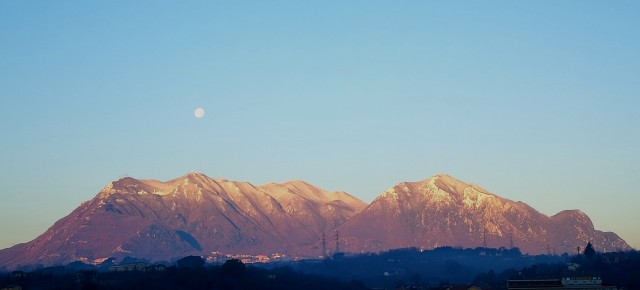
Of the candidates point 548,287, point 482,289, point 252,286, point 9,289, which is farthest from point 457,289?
point 9,289

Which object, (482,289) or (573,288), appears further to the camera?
(482,289)

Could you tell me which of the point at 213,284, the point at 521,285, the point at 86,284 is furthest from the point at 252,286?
the point at 521,285

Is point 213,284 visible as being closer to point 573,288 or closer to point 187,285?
point 187,285

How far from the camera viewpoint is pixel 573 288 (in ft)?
563

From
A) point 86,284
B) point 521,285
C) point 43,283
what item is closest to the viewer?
point 86,284

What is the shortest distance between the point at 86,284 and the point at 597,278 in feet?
270

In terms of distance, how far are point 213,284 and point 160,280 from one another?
9040 millimetres

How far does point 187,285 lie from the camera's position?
7234 inches

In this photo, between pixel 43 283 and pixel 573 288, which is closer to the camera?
pixel 573 288

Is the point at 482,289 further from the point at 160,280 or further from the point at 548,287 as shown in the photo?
the point at 160,280

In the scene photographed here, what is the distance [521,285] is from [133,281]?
216 feet

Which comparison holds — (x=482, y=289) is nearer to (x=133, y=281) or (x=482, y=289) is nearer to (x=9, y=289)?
(x=133, y=281)

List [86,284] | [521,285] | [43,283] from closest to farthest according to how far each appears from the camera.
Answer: [86,284], [521,285], [43,283]

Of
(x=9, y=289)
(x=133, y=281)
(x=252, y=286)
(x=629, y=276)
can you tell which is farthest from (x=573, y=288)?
(x=9, y=289)
